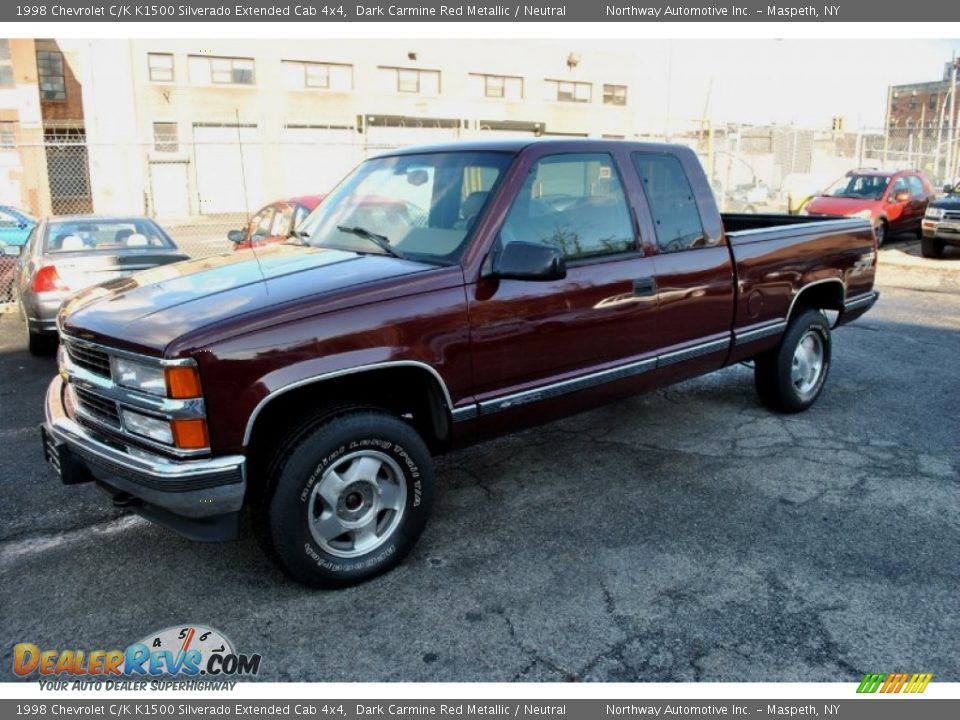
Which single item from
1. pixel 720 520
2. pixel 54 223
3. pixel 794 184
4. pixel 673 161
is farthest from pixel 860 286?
pixel 794 184

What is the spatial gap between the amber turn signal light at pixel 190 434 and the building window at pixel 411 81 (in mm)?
40363

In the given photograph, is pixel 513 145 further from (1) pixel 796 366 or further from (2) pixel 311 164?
(2) pixel 311 164

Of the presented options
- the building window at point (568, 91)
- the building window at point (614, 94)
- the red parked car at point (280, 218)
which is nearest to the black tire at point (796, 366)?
the red parked car at point (280, 218)

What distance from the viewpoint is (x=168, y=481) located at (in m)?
2.99

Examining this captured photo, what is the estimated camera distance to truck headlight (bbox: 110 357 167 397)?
3018 millimetres

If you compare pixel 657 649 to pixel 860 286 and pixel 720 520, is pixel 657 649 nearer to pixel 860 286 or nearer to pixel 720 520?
pixel 720 520

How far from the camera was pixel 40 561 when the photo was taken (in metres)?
3.72

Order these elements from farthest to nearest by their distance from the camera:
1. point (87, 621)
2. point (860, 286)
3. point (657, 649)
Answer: point (860, 286)
point (87, 621)
point (657, 649)

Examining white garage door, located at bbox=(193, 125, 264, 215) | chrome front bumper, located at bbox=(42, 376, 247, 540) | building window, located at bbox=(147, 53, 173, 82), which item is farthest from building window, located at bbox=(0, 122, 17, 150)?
chrome front bumper, located at bbox=(42, 376, 247, 540)

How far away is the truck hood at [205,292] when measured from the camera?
3.11 m

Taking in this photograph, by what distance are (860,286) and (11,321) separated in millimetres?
9867

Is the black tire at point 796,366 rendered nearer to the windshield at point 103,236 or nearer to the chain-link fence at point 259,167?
the windshield at point 103,236

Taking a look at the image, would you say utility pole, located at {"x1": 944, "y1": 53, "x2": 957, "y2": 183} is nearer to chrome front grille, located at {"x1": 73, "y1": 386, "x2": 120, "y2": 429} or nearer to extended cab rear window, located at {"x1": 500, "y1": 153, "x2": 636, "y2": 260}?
extended cab rear window, located at {"x1": 500, "y1": 153, "x2": 636, "y2": 260}

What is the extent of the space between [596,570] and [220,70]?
125 ft
